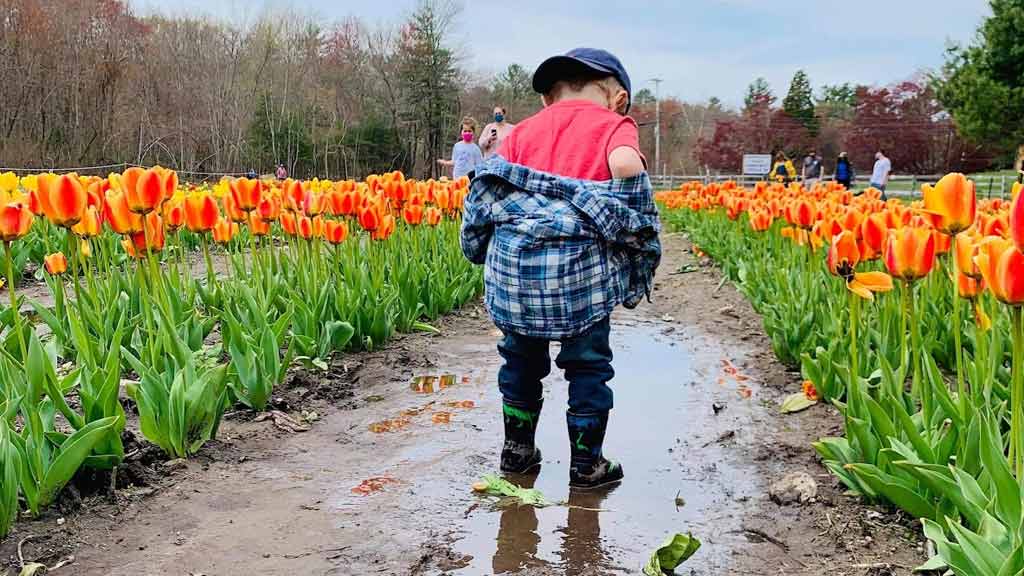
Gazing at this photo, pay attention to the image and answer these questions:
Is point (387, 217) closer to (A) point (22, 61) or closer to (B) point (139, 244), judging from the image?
(B) point (139, 244)

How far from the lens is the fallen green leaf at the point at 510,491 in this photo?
2.68 m

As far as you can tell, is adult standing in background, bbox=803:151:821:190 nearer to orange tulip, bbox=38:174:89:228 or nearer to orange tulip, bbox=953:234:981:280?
orange tulip, bbox=953:234:981:280

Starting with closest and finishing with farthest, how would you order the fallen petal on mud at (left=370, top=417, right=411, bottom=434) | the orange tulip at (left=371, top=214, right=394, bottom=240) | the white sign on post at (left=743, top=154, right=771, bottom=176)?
the fallen petal on mud at (left=370, top=417, right=411, bottom=434)
the orange tulip at (left=371, top=214, right=394, bottom=240)
the white sign on post at (left=743, top=154, right=771, bottom=176)

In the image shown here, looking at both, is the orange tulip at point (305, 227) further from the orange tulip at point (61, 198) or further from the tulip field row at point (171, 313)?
the orange tulip at point (61, 198)

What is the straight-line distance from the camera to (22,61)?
25578 mm

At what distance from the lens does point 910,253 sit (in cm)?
239

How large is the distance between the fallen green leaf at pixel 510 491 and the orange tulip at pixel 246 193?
2.14 m

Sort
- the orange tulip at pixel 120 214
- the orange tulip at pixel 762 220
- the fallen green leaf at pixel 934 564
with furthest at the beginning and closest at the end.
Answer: the orange tulip at pixel 762 220
the orange tulip at pixel 120 214
the fallen green leaf at pixel 934 564

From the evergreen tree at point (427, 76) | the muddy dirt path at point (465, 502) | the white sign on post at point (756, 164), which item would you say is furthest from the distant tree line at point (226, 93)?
the muddy dirt path at point (465, 502)

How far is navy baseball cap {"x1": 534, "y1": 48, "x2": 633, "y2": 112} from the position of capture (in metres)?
2.83

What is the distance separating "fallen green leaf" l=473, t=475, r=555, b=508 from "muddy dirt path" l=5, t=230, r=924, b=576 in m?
0.06

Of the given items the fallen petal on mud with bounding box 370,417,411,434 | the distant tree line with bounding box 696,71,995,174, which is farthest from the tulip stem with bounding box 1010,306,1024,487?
the distant tree line with bounding box 696,71,995,174

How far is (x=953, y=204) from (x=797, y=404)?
147cm

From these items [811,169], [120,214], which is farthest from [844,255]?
[811,169]
